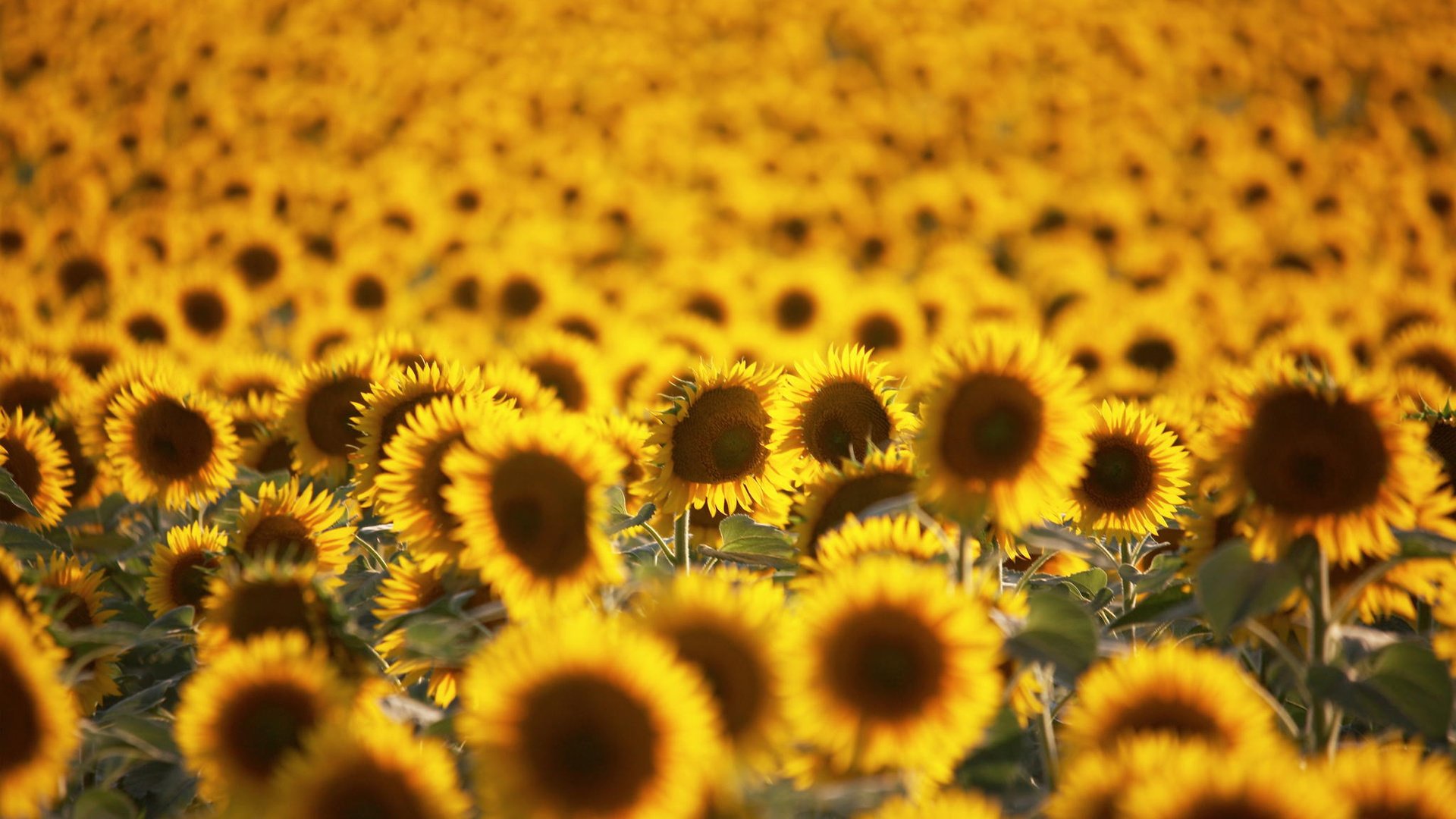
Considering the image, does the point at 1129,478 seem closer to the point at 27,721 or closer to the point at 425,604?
the point at 425,604

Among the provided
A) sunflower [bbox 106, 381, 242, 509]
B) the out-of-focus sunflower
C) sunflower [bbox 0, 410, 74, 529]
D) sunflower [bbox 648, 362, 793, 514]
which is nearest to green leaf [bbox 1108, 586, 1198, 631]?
the out-of-focus sunflower

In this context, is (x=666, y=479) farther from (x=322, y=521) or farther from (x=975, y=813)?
(x=975, y=813)

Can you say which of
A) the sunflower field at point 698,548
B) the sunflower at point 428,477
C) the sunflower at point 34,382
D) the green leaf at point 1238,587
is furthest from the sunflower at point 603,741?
the sunflower at point 34,382

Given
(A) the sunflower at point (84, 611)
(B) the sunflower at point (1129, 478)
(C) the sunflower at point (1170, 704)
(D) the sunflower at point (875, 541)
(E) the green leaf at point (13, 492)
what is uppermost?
(B) the sunflower at point (1129, 478)

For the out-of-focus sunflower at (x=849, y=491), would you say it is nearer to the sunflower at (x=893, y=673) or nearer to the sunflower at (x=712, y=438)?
the sunflower at (x=712, y=438)

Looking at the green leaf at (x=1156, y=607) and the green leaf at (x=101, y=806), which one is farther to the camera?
the green leaf at (x=1156, y=607)

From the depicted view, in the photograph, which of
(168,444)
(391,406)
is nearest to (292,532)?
(391,406)

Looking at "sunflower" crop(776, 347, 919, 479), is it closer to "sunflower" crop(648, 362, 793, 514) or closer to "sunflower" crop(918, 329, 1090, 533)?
"sunflower" crop(648, 362, 793, 514)
